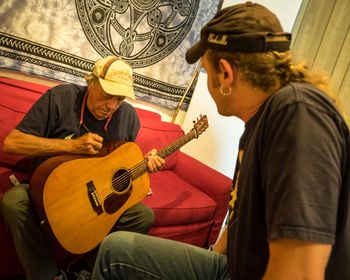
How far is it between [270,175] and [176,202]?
1323 millimetres

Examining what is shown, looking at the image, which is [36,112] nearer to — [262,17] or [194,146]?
[262,17]

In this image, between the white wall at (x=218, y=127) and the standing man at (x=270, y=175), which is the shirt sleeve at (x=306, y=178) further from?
the white wall at (x=218, y=127)

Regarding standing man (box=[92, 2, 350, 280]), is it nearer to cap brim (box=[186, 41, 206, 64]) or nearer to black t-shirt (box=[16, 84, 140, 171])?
cap brim (box=[186, 41, 206, 64])

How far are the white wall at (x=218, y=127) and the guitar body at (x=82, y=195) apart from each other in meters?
1.04

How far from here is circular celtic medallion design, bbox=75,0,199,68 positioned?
6.82 feet

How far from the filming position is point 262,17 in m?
0.83

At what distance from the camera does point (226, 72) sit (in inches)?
34.2

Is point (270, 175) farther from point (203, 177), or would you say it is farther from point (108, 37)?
point (108, 37)

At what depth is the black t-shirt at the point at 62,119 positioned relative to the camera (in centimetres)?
147

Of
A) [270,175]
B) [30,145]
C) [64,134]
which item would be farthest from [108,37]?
[270,175]

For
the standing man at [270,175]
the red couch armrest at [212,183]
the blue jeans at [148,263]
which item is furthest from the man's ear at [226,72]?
the red couch armrest at [212,183]

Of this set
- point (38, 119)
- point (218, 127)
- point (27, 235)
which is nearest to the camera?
point (27, 235)

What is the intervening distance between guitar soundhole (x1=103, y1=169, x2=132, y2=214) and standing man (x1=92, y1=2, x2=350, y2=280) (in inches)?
17.6

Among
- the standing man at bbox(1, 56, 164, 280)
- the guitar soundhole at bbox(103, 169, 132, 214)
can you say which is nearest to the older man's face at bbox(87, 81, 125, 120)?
the standing man at bbox(1, 56, 164, 280)
